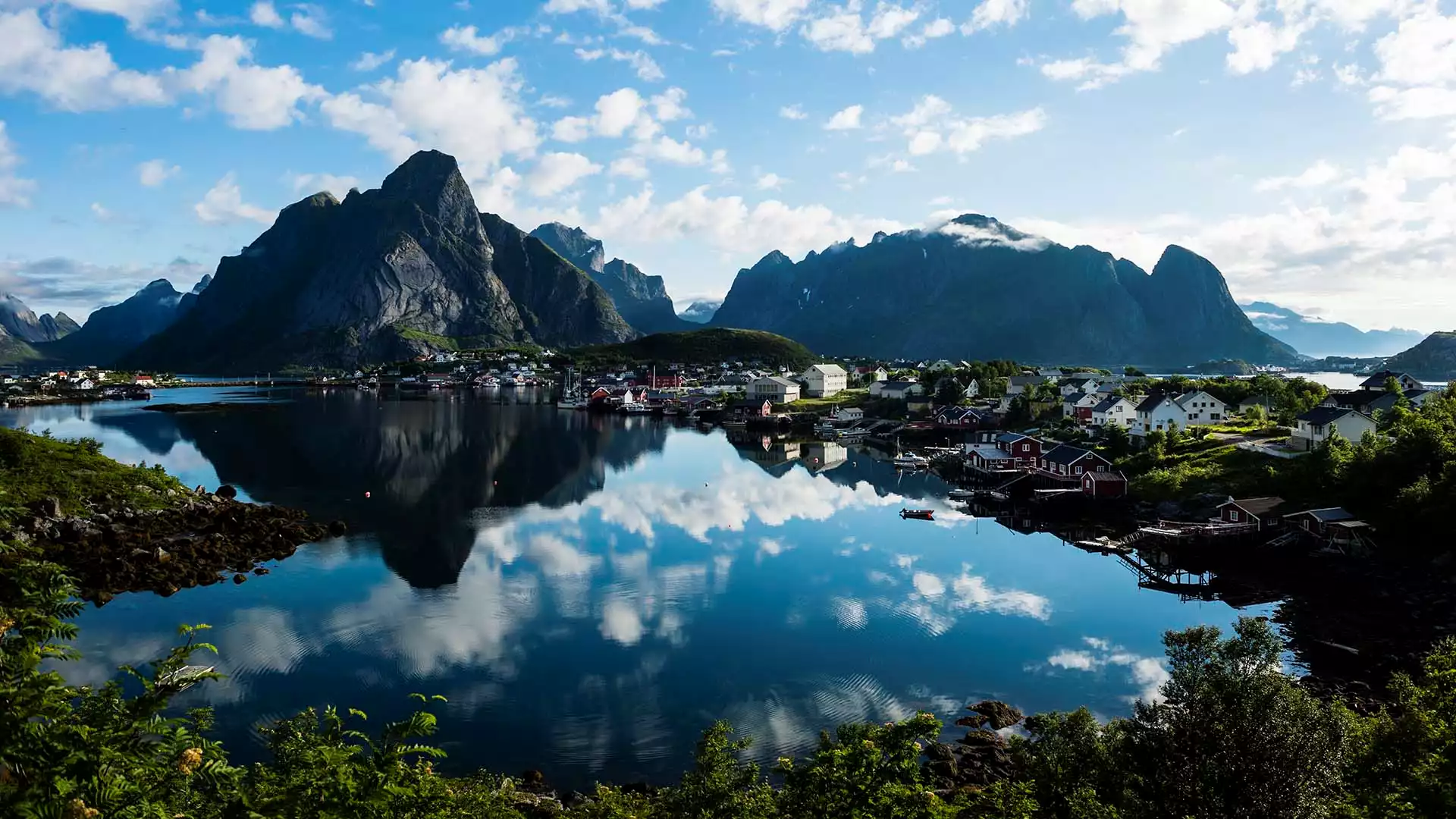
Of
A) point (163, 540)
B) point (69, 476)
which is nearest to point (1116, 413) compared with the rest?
point (163, 540)

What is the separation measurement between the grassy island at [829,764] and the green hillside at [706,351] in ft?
500

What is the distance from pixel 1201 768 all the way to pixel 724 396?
328 ft

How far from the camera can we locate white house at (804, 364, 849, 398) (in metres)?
116

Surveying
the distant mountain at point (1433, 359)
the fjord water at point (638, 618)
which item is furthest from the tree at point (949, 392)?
the distant mountain at point (1433, 359)

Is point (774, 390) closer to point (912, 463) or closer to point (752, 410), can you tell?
point (752, 410)

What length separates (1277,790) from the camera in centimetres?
990

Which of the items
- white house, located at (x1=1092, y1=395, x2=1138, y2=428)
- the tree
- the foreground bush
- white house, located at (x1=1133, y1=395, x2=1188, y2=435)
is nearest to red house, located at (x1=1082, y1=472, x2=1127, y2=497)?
white house, located at (x1=1133, y1=395, x2=1188, y2=435)

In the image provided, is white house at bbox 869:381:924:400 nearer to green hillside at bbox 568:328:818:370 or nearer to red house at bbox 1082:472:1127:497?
red house at bbox 1082:472:1127:497

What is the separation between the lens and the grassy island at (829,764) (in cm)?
605

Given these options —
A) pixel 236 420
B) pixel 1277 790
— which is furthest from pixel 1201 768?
pixel 236 420

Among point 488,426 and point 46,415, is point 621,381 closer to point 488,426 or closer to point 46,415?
point 488,426

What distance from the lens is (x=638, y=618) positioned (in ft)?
88.5

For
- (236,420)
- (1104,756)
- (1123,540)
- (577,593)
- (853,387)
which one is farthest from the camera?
(853,387)

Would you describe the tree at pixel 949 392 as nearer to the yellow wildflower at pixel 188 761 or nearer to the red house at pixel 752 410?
the red house at pixel 752 410
